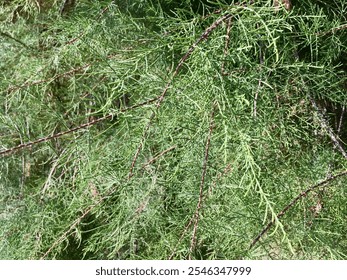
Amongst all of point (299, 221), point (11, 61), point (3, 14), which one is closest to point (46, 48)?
point (11, 61)

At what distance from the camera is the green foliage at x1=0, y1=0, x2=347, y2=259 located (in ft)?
3.21

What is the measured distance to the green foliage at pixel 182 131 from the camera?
3.21ft

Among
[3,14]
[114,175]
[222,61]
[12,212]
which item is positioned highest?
[222,61]

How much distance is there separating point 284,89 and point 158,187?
0.51m

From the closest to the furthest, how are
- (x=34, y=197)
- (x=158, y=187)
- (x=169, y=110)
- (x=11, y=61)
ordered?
1. (x=169, y=110)
2. (x=158, y=187)
3. (x=34, y=197)
4. (x=11, y=61)

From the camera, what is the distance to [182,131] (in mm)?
1225

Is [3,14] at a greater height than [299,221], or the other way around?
[3,14]

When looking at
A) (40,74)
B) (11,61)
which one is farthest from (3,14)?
(40,74)

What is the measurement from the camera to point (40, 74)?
151 cm

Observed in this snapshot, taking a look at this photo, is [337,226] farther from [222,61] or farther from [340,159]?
[222,61]

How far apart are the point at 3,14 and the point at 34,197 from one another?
76 centimetres

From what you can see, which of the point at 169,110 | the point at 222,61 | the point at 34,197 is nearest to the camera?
the point at 222,61

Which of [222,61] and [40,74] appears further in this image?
[40,74]

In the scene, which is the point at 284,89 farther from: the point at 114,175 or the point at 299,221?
the point at 114,175
